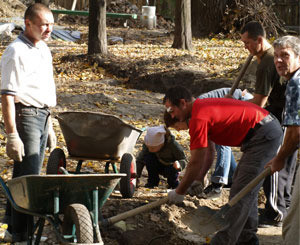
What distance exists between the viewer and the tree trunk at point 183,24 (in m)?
14.9

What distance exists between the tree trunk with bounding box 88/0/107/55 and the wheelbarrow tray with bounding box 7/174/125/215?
10.1 m

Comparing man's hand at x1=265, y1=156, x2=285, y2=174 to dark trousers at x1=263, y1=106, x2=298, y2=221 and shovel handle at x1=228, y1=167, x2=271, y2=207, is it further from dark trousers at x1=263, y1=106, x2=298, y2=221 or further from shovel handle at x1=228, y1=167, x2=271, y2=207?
dark trousers at x1=263, y1=106, x2=298, y2=221

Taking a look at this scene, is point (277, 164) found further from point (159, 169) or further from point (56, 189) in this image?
point (159, 169)

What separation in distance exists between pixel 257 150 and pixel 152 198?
1866 mm

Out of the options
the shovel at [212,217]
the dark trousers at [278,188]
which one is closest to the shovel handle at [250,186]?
the shovel at [212,217]

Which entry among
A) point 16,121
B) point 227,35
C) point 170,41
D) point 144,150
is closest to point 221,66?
point 170,41

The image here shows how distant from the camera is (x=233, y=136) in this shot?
4449 millimetres

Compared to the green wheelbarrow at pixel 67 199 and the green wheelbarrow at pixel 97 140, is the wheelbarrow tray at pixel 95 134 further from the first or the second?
the green wheelbarrow at pixel 67 199

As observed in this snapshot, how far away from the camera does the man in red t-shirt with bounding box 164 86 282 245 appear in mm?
4160

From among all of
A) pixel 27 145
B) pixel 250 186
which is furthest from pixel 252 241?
pixel 27 145

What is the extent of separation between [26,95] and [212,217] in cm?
193

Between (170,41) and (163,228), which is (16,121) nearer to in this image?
(163,228)

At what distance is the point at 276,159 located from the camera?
4.26 metres

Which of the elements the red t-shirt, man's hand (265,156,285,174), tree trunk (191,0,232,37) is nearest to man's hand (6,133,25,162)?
the red t-shirt
